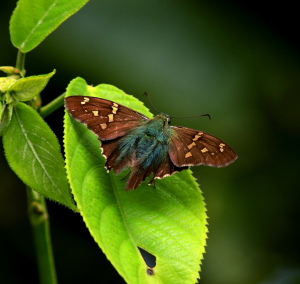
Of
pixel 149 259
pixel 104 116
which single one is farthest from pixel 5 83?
pixel 149 259

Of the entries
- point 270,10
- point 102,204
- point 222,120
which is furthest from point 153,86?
point 102,204

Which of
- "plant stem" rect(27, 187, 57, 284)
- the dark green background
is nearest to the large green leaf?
"plant stem" rect(27, 187, 57, 284)

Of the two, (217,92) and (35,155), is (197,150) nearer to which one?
(35,155)

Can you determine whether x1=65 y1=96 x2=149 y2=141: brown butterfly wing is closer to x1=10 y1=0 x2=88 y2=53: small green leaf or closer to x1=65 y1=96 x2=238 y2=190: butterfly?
x1=65 y1=96 x2=238 y2=190: butterfly

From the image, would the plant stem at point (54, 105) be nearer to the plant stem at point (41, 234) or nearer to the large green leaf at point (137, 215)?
the large green leaf at point (137, 215)

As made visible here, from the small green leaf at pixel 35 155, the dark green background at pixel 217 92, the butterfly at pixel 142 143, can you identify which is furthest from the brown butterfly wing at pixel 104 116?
the dark green background at pixel 217 92

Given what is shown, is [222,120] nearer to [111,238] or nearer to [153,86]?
[153,86]
